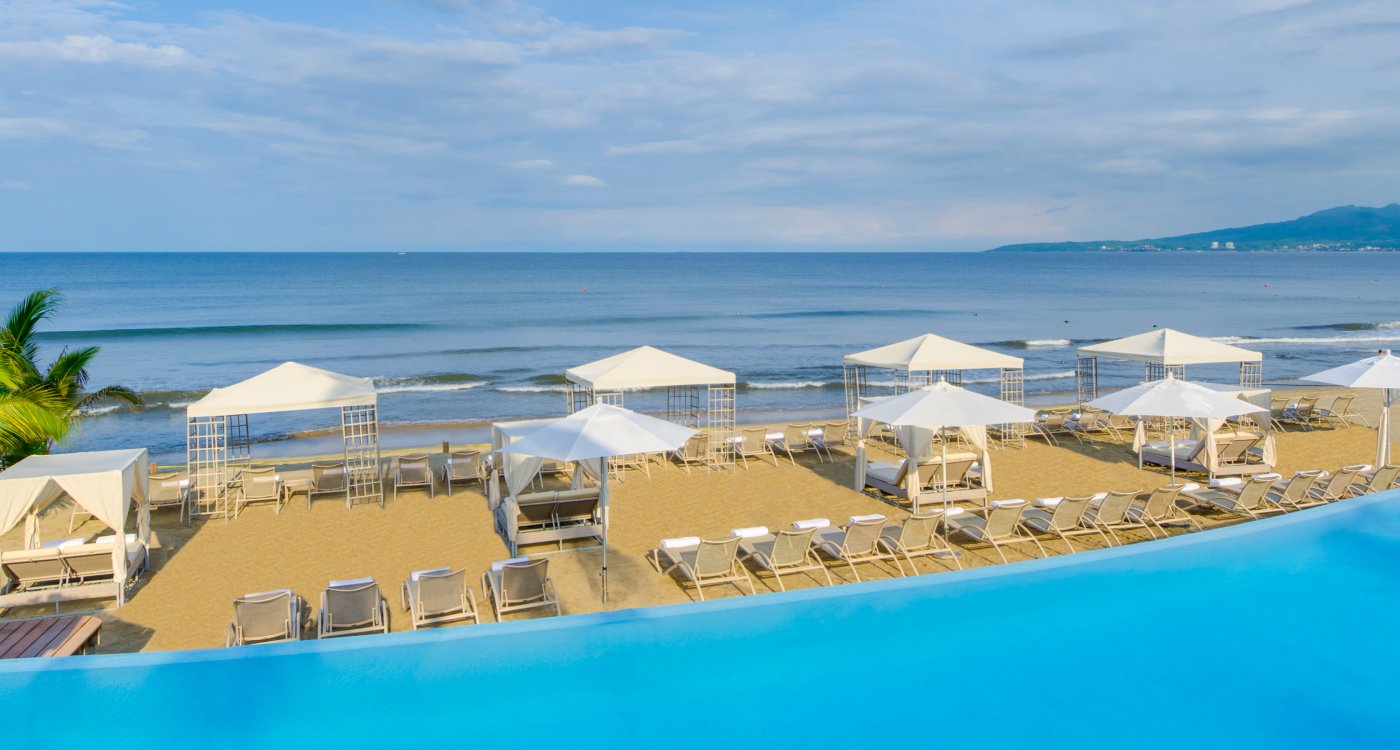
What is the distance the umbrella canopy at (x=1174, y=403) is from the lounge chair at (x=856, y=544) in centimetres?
383

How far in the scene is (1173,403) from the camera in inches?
410

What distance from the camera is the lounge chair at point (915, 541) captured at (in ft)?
27.2

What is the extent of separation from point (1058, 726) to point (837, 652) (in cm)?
127

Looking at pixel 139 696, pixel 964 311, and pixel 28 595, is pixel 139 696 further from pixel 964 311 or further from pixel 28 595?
pixel 964 311

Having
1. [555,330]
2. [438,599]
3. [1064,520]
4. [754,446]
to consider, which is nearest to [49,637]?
A: [438,599]

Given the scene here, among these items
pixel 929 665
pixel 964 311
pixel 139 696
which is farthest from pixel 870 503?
pixel 964 311

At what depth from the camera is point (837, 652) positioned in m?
5.46

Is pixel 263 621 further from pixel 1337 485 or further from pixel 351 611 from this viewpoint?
pixel 1337 485

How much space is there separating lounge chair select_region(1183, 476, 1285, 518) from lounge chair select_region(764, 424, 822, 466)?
17.5 ft

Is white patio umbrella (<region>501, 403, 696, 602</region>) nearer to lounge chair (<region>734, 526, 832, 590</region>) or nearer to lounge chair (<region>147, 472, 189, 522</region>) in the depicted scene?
lounge chair (<region>734, 526, 832, 590</region>)

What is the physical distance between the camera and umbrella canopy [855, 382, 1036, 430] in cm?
950

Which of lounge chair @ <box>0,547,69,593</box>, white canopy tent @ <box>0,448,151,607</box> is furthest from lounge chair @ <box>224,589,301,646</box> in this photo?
lounge chair @ <box>0,547,69,593</box>

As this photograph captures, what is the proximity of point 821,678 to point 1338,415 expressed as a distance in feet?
50.7

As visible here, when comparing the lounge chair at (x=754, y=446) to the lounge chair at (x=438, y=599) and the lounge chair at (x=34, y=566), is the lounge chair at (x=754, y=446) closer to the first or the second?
the lounge chair at (x=438, y=599)
